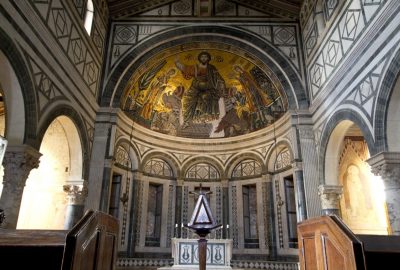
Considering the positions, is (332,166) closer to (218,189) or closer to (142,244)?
(218,189)

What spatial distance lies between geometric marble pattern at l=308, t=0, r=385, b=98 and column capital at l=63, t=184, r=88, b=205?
8770 mm

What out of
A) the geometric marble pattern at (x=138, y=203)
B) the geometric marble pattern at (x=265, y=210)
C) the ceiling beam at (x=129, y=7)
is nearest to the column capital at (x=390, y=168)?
the geometric marble pattern at (x=265, y=210)

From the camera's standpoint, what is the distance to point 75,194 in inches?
413

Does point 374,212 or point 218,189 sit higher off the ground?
point 218,189

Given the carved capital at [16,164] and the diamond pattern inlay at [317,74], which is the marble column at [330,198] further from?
the carved capital at [16,164]

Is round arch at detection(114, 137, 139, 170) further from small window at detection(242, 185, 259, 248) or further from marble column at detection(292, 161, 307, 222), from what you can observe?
marble column at detection(292, 161, 307, 222)

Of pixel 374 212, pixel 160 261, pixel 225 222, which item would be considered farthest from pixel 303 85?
pixel 160 261

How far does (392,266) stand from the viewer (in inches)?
134

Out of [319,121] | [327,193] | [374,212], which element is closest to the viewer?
[327,193]

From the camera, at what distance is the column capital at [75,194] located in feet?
34.3

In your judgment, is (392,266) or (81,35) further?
(81,35)

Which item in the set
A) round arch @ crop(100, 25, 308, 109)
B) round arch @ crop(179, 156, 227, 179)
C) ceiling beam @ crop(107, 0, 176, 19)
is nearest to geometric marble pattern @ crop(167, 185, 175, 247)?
round arch @ crop(179, 156, 227, 179)

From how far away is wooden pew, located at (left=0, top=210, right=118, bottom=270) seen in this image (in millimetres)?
2793

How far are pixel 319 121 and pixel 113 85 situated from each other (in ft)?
25.9
